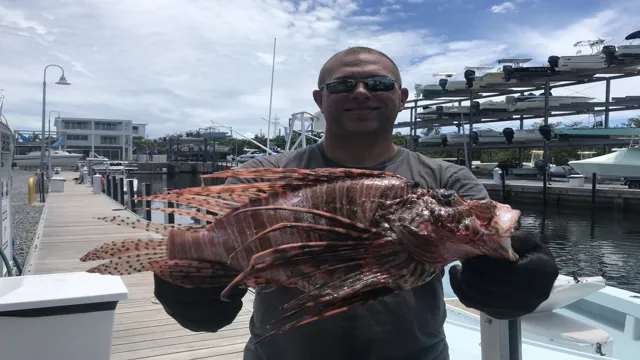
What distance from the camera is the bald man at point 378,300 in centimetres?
185

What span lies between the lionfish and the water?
47.6ft

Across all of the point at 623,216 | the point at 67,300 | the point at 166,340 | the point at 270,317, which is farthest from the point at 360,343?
the point at 623,216

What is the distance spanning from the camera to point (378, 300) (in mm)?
2098

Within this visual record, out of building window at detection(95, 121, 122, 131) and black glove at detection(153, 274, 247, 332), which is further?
building window at detection(95, 121, 122, 131)

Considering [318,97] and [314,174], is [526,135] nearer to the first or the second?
[318,97]

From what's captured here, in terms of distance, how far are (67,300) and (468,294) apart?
2674mm

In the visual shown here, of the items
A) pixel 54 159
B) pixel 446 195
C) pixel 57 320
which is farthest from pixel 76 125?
pixel 446 195

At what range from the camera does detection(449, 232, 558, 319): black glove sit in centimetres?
179

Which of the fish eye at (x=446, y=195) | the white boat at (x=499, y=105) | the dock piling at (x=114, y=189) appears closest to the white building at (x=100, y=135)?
the dock piling at (x=114, y=189)

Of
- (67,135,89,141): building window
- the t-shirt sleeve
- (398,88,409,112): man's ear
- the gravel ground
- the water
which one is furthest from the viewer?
(67,135,89,141): building window

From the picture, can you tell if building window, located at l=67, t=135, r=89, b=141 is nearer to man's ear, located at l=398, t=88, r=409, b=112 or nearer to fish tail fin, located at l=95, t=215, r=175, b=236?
fish tail fin, located at l=95, t=215, r=175, b=236

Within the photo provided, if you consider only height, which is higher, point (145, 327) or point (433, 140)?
point (433, 140)

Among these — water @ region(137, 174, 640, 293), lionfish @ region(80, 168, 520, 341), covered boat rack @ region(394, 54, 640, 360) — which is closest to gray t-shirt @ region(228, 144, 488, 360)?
lionfish @ region(80, 168, 520, 341)

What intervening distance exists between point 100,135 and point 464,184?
109 meters
